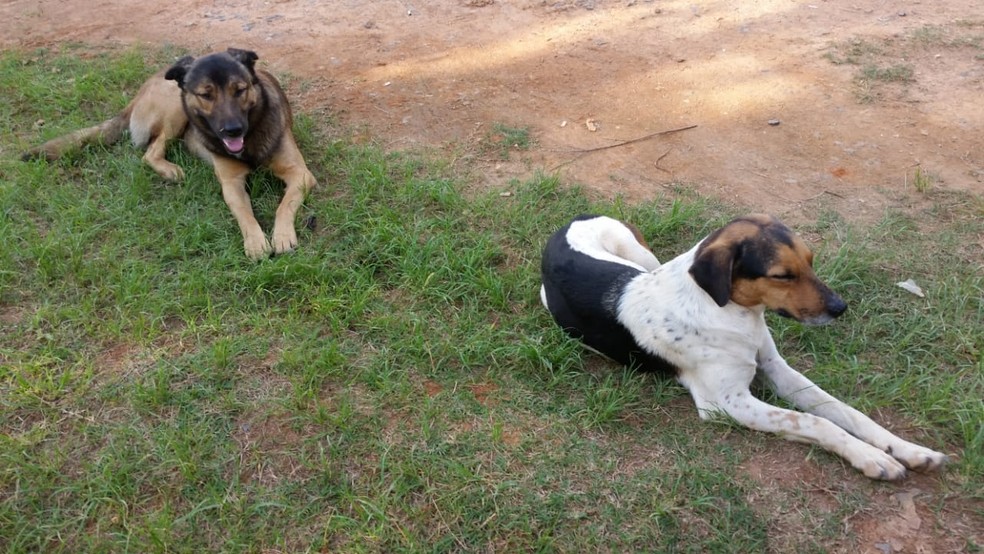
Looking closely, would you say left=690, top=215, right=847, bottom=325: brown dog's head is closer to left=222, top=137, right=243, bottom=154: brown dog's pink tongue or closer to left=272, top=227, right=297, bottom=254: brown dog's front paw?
left=272, top=227, right=297, bottom=254: brown dog's front paw

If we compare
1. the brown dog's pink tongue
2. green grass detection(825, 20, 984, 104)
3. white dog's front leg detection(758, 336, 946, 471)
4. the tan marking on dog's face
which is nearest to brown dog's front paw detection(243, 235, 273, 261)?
the brown dog's pink tongue

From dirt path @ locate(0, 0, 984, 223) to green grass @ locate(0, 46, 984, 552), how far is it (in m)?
0.51

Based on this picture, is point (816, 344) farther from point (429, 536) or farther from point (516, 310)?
point (429, 536)

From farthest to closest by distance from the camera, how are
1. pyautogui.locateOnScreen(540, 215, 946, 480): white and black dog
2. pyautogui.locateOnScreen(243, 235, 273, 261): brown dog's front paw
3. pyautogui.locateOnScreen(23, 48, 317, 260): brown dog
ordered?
1. pyautogui.locateOnScreen(23, 48, 317, 260): brown dog
2. pyautogui.locateOnScreen(243, 235, 273, 261): brown dog's front paw
3. pyautogui.locateOnScreen(540, 215, 946, 480): white and black dog

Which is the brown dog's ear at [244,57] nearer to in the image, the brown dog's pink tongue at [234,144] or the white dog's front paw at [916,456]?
the brown dog's pink tongue at [234,144]

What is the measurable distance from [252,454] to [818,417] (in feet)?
7.91

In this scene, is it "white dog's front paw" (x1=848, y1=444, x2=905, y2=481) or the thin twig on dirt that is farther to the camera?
the thin twig on dirt

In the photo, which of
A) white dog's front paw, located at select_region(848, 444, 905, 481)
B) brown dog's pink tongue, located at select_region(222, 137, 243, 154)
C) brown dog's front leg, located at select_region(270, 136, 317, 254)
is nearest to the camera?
white dog's front paw, located at select_region(848, 444, 905, 481)

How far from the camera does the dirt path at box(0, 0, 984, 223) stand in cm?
501

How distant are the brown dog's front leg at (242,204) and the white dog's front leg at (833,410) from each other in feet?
9.55

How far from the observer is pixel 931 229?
429 cm

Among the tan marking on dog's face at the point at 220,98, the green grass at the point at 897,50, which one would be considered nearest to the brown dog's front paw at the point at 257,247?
the tan marking on dog's face at the point at 220,98

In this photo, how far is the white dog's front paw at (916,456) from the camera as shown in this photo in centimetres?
282

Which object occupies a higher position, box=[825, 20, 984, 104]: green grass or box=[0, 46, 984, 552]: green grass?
box=[825, 20, 984, 104]: green grass
